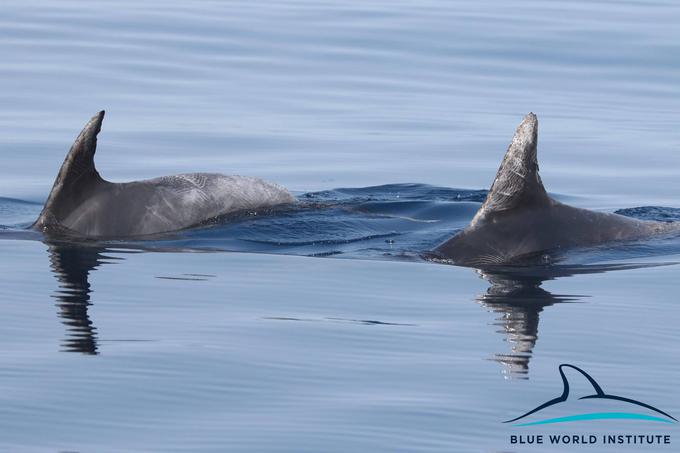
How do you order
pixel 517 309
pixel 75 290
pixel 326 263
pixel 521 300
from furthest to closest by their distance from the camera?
pixel 326 263
pixel 75 290
pixel 521 300
pixel 517 309

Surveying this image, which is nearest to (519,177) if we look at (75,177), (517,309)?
(517,309)

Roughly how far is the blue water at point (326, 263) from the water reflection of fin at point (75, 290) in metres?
0.03

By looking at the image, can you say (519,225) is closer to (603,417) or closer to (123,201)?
(123,201)

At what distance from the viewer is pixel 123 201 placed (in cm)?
1340

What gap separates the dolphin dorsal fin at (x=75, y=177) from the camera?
41.7ft

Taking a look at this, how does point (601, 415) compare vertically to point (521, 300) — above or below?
below

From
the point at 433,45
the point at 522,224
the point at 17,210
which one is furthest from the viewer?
the point at 433,45

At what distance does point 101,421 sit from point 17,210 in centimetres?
800

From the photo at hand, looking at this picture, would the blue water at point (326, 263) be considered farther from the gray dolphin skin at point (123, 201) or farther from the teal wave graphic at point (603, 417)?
the gray dolphin skin at point (123, 201)

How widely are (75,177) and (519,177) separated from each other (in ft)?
12.8

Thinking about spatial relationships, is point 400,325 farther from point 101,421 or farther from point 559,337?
point 101,421

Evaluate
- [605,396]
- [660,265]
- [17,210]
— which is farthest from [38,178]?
[605,396]

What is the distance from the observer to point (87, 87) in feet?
78.5

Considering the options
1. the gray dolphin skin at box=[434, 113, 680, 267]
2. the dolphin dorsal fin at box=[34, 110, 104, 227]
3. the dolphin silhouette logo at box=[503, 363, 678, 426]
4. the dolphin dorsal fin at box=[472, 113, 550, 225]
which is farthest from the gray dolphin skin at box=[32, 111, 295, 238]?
the dolphin silhouette logo at box=[503, 363, 678, 426]
